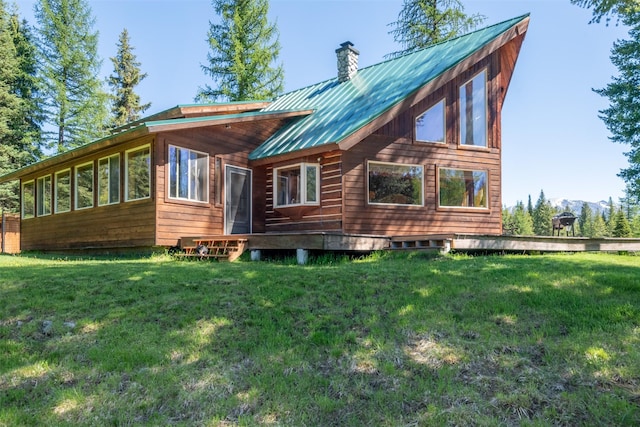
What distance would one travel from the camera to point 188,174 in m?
10.5

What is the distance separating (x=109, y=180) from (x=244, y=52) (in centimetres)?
1173

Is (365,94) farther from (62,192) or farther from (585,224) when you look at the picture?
(585,224)

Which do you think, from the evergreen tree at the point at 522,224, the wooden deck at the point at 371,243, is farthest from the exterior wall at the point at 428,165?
the evergreen tree at the point at 522,224

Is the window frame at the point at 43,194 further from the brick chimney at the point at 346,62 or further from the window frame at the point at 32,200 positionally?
the brick chimney at the point at 346,62

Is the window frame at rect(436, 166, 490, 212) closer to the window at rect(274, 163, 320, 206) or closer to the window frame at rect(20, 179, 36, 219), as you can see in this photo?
the window at rect(274, 163, 320, 206)

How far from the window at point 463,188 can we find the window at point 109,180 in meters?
8.53

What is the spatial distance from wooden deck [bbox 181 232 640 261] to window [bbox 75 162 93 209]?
3929 millimetres

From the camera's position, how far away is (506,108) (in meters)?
14.1

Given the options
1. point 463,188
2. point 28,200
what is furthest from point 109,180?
point 463,188

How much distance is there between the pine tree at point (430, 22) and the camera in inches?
786

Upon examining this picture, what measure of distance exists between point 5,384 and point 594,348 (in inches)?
201

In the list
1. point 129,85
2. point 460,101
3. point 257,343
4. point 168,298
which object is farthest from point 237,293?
point 129,85

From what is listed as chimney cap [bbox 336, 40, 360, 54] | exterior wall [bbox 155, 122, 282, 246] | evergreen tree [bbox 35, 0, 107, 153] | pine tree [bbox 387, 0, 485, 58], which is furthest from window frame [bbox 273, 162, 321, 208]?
evergreen tree [bbox 35, 0, 107, 153]

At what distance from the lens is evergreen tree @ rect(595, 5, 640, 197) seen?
1812cm
